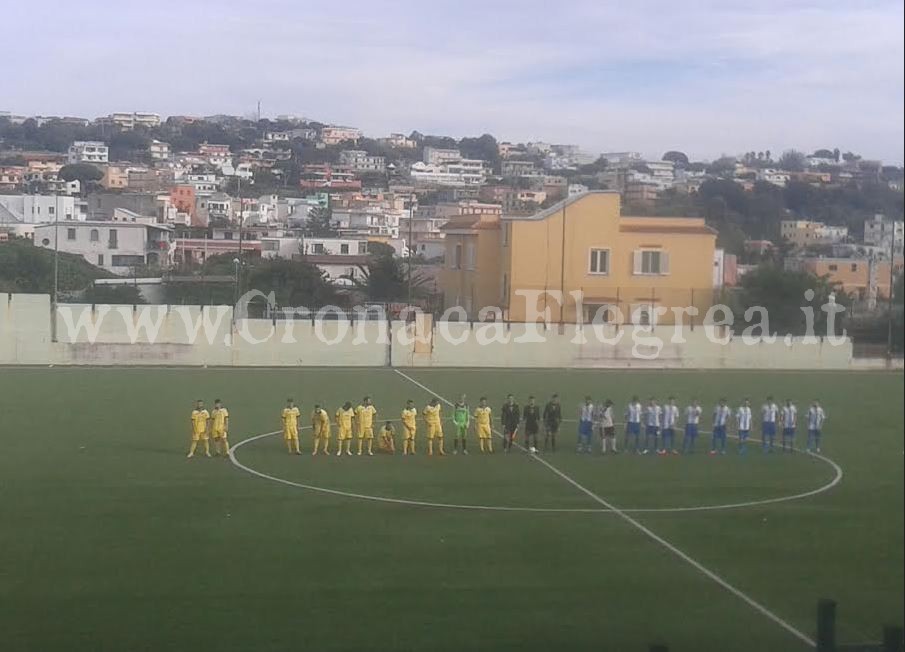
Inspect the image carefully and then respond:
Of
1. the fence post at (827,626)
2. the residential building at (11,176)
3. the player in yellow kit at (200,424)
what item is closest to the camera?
the fence post at (827,626)

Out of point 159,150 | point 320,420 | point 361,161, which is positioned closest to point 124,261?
point 159,150

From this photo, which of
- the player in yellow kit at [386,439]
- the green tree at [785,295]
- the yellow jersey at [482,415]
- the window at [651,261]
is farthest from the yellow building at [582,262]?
the player in yellow kit at [386,439]

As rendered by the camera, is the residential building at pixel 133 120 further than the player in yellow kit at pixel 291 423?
No

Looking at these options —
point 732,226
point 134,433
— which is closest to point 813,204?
point 732,226

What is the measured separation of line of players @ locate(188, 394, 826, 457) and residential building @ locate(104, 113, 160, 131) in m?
2.41

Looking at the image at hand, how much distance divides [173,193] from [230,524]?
1.36 metres

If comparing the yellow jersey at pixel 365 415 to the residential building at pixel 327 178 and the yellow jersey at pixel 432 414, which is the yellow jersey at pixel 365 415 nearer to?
the yellow jersey at pixel 432 414

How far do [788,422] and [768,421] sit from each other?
38cm

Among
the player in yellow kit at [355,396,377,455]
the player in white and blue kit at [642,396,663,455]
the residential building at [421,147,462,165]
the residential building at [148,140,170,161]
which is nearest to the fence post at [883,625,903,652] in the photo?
the residential building at [421,147,462,165]

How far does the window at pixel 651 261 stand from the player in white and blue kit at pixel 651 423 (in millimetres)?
2404

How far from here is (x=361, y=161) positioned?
203 inches

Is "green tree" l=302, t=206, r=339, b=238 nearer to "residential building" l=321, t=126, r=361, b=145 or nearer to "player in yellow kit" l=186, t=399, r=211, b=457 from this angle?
"residential building" l=321, t=126, r=361, b=145

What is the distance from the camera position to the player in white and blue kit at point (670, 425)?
744cm

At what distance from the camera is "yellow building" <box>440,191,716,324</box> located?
489 cm
